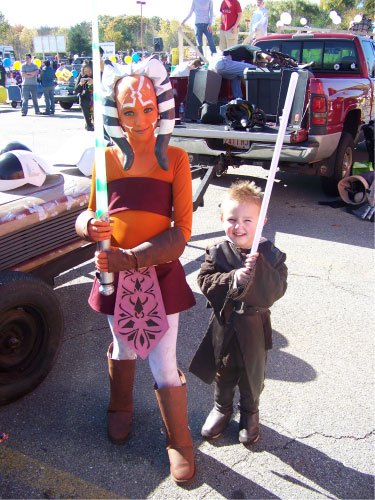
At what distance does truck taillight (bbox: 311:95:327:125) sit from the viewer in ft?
18.2

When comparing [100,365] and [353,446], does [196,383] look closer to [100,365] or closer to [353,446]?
[100,365]

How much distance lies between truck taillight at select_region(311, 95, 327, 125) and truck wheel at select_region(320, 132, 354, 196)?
2.14ft

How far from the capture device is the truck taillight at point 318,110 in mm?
5547

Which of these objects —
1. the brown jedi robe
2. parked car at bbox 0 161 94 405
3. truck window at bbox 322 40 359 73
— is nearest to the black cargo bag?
truck window at bbox 322 40 359 73

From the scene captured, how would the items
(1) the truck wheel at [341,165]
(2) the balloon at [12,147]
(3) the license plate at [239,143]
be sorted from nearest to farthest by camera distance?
(2) the balloon at [12,147] < (3) the license plate at [239,143] < (1) the truck wheel at [341,165]

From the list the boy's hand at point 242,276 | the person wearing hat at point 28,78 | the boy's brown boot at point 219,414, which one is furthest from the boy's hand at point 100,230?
the person wearing hat at point 28,78

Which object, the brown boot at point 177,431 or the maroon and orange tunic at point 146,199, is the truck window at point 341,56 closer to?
the maroon and orange tunic at point 146,199

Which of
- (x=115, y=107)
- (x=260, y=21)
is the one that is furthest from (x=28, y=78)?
(x=115, y=107)

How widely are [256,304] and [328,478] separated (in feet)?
2.82

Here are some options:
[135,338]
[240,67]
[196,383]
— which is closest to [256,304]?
[135,338]

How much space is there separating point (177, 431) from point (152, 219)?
3.09 ft

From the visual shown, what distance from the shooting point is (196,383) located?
2.81 metres

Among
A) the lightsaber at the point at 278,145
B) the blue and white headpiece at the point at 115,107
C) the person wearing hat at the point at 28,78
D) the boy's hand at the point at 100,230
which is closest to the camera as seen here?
the lightsaber at the point at 278,145

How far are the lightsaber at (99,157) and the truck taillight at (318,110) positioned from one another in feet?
14.0
